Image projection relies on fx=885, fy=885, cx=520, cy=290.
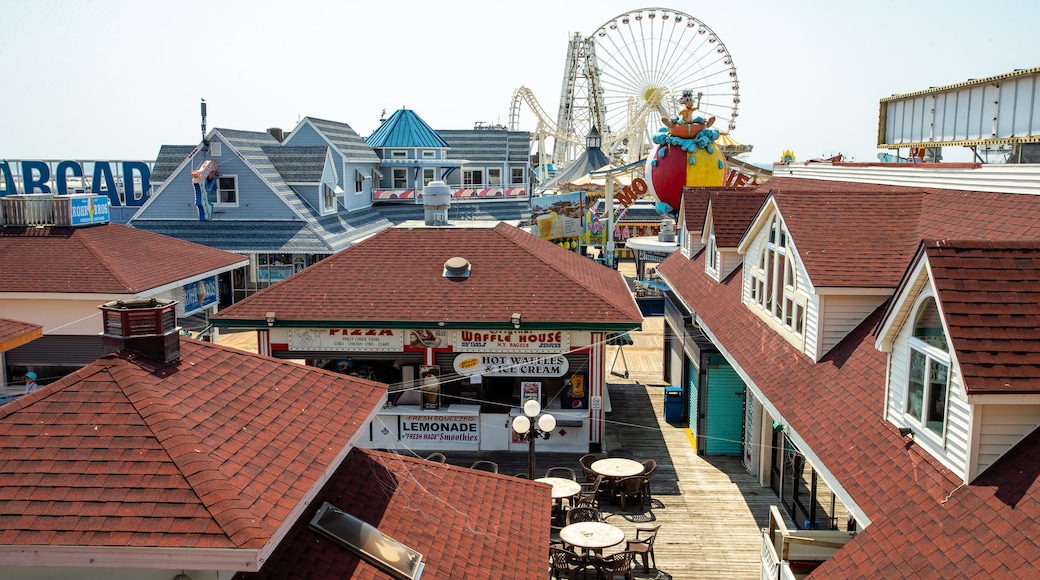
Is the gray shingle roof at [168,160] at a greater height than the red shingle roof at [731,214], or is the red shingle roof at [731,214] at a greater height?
the gray shingle roof at [168,160]

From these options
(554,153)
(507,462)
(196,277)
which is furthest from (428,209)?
(554,153)

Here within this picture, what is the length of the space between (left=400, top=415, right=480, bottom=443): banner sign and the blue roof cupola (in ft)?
94.3

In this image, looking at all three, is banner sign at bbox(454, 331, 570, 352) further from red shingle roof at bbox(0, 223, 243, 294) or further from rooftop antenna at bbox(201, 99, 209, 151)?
rooftop antenna at bbox(201, 99, 209, 151)

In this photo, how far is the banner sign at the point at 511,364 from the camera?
1947 centimetres

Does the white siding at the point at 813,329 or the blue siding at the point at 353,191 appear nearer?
the white siding at the point at 813,329

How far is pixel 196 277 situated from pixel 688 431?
13.7m

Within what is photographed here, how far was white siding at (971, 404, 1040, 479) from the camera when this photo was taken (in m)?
7.02

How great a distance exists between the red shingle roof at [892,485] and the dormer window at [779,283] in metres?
0.80

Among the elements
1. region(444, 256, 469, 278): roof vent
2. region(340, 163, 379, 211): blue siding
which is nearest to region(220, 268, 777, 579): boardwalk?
region(444, 256, 469, 278): roof vent

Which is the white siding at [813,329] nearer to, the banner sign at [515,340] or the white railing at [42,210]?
the banner sign at [515,340]

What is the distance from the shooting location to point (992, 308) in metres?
7.40

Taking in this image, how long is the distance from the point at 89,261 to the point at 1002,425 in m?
20.3

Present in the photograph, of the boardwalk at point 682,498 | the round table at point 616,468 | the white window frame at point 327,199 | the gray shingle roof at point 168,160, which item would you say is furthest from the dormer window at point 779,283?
the gray shingle roof at point 168,160

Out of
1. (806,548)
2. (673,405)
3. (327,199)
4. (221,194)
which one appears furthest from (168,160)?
(806,548)
